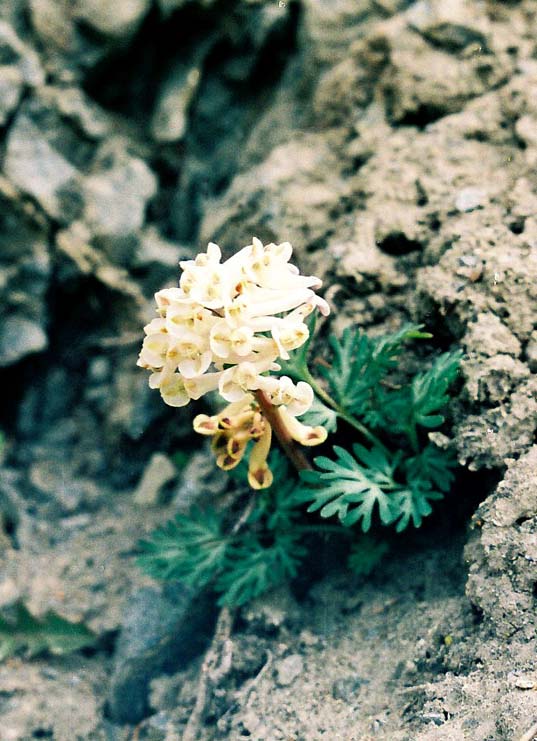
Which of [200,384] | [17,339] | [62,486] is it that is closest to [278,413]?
[200,384]

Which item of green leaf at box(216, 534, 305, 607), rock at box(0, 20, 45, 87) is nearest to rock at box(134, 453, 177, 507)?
green leaf at box(216, 534, 305, 607)

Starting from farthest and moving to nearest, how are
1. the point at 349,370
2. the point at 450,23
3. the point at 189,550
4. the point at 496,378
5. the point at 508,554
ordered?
the point at 450,23 → the point at 189,550 → the point at 349,370 → the point at 496,378 → the point at 508,554

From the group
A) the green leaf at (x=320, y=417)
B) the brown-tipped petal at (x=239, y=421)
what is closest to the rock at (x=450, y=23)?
the green leaf at (x=320, y=417)

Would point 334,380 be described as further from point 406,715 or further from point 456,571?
point 406,715

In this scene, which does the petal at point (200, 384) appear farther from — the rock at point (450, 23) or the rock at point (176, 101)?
the rock at point (176, 101)

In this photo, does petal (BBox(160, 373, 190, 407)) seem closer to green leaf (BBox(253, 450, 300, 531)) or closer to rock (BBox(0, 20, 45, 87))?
green leaf (BBox(253, 450, 300, 531))

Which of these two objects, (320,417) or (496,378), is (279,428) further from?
(496,378)

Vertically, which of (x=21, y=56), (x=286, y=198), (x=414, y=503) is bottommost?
(x=414, y=503)
